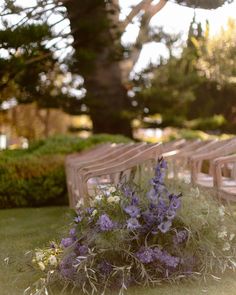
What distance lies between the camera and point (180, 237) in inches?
169

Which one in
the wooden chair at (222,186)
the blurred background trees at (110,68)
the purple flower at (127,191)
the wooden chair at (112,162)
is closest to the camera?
the purple flower at (127,191)

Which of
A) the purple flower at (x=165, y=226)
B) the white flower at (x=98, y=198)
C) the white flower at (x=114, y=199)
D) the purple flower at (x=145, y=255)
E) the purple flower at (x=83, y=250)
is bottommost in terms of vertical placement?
the purple flower at (x=145, y=255)

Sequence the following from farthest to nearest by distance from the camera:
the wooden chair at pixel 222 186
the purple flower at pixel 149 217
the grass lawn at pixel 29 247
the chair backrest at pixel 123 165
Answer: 1. the chair backrest at pixel 123 165
2. the wooden chair at pixel 222 186
3. the purple flower at pixel 149 217
4. the grass lawn at pixel 29 247

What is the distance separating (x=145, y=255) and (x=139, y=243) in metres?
0.19

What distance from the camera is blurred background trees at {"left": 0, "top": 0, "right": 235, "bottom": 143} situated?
1122cm

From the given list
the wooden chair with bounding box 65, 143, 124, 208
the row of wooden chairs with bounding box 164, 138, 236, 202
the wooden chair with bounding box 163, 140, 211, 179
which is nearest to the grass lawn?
the wooden chair with bounding box 65, 143, 124, 208

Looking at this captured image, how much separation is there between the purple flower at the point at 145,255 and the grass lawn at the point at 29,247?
0.20 metres

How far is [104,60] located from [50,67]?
2.07 metres

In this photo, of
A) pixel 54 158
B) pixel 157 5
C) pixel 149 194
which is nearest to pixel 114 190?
pixel 149 194

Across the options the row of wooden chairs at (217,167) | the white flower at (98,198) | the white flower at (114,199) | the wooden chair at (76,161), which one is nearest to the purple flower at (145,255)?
the white flower at (114,199)

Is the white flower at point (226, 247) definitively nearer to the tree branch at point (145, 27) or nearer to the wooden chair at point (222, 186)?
the wooden chair at point (222, 186)

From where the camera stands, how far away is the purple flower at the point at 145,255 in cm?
413

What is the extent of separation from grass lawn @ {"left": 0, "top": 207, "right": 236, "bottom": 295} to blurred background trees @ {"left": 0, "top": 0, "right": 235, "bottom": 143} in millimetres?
2839

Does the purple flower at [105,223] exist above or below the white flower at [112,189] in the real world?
below
